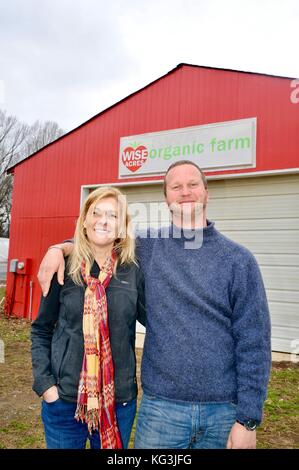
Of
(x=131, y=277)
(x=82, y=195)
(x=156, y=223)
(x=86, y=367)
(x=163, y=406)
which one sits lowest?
(x=163, y=406)

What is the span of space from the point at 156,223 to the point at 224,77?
3004 millimetres

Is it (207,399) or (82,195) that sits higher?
(82,195)

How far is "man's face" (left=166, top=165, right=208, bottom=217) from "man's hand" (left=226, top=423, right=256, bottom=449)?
1008mm

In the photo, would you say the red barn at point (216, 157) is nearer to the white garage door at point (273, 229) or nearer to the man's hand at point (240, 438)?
the white garage door at point (273, 229)

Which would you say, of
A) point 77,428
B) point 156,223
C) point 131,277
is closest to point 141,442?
point 77,428

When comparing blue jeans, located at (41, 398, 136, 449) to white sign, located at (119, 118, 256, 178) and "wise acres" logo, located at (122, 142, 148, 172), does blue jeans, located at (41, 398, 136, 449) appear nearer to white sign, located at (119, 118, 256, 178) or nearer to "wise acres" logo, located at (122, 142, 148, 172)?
white sign, located at (119, 118, 256, 178)

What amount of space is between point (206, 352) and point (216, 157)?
558 cm

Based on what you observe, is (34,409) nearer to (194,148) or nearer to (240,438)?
(240,438)

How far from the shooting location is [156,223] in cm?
782

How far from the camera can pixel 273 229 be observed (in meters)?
6.56

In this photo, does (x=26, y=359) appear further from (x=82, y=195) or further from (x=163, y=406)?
(x=163, y=406)

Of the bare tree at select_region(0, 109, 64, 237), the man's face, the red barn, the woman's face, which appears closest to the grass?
the red barn

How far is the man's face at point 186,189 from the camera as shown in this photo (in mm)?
1931

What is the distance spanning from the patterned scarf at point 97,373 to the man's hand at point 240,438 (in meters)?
0.56
